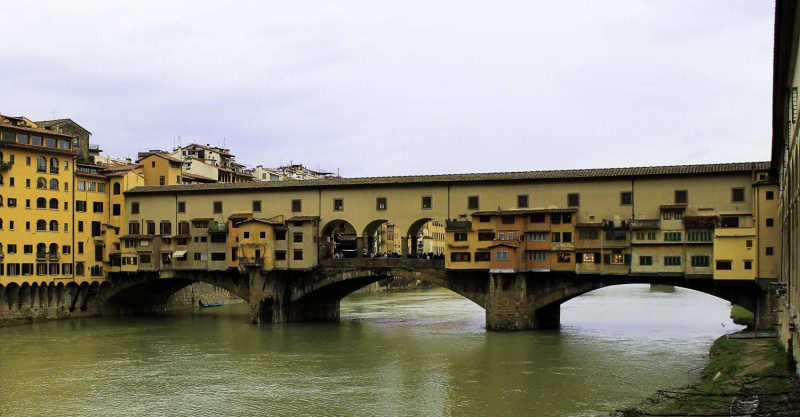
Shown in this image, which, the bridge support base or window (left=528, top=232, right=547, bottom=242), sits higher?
A: window (left=528, top=232, right=547, bottom=242)

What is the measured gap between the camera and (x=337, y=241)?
80812 mm

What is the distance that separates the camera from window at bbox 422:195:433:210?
51.4 meters

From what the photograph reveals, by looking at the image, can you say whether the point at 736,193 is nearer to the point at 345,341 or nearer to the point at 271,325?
the point at 345,341

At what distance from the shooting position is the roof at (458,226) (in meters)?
48.5

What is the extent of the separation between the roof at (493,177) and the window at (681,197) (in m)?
1.04

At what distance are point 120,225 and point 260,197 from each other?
1251cm

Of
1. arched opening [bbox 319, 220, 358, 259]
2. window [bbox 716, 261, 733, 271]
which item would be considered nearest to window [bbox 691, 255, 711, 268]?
window [bbox 716, 261, 733, 271]

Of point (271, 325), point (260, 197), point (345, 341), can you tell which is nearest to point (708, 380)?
point (345, 341)

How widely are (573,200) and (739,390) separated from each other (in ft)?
76.1

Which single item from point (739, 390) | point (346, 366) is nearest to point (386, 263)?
point (346, 366)

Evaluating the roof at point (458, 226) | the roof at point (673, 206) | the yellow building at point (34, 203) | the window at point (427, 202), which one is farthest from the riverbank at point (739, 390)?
the yellow building at point (34, 203)

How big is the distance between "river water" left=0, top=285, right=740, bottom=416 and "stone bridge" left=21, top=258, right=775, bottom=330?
1.99 metres

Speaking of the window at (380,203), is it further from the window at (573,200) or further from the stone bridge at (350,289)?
the window at (573,200)

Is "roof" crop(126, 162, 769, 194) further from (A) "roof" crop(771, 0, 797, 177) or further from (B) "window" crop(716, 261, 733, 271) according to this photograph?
(A) "roof" crop(771, 0, 797, 177)
